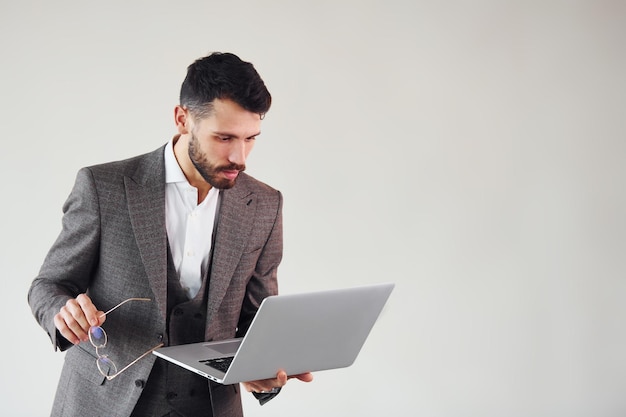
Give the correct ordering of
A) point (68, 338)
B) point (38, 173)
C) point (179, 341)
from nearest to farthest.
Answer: point (68, 338) < point (179, 341) < point (38, 173)

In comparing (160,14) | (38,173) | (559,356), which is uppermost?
(160,14)

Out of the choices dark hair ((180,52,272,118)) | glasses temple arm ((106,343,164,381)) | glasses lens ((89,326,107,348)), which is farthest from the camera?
dark hair ((180,52,272,118))

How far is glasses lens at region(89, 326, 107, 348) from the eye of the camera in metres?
1.68

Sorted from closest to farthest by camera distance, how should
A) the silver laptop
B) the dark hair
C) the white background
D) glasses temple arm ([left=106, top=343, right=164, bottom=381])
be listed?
the silver laptop → glasses temple arm ([left=106, top=343, right=164, bottom=381]) → the dark hair → the white background

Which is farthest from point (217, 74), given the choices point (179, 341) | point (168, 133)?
point (168, 133)

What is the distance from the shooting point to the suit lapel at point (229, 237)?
1.91 meters

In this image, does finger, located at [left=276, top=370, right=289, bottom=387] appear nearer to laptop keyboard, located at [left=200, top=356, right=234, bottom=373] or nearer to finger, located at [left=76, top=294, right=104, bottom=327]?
laptop keyboard, located at [left=200, top=356, right=234, bottom=373]

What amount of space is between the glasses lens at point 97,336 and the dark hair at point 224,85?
1.79ft

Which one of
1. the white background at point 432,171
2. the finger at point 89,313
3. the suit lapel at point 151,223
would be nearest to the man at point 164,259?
the suit lapel at point 151,223

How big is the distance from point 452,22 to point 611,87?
2.71 feet

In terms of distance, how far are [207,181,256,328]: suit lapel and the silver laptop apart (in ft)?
0.41

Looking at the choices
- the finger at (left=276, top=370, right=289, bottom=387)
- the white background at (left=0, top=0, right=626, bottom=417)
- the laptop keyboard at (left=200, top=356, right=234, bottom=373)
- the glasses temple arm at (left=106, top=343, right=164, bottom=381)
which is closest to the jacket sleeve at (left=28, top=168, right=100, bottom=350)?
the glasses temple arm at (left=106, top=343, right=164, bottom=381)

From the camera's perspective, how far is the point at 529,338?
3.96 meters

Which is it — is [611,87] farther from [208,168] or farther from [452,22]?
[208,168]
